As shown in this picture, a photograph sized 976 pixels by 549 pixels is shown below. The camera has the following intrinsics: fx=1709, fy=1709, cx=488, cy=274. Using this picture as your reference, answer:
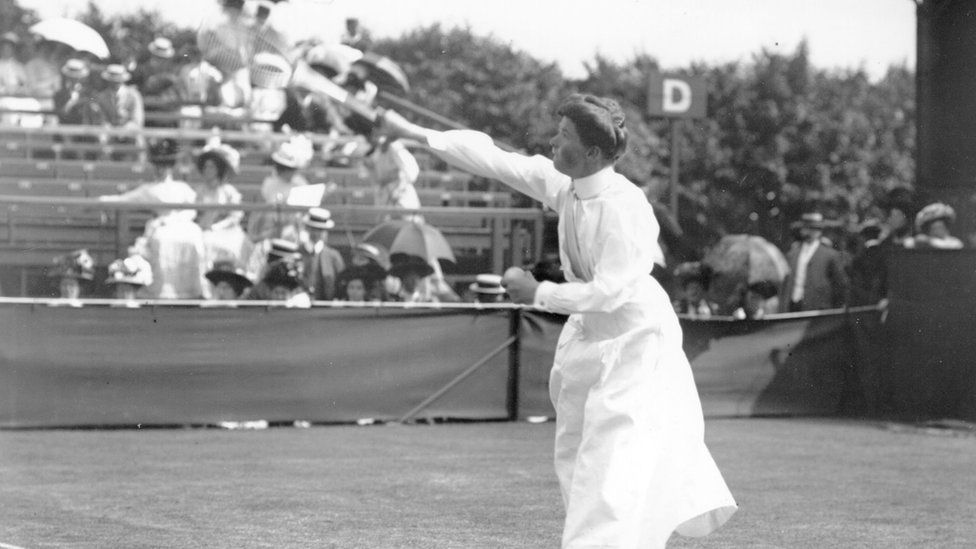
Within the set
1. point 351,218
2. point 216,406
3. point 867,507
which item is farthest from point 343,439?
point 351,218

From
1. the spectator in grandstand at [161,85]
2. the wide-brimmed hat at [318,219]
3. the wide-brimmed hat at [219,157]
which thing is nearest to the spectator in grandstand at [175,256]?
the wide-brimmed hat at [318,219]

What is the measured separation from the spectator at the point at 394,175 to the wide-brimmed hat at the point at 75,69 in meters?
3.80

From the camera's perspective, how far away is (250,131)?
21.6m

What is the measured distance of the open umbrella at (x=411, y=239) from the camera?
15.9m

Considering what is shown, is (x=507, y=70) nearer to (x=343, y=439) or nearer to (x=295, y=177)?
(x=295, y=177)

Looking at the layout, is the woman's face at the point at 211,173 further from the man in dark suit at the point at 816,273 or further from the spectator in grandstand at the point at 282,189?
the man in dark suit at the point at 816,273

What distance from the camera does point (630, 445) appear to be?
224 inches

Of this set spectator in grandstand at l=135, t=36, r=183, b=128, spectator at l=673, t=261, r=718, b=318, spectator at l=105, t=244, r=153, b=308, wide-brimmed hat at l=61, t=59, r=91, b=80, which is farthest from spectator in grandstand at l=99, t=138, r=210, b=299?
spectator in grandstand at l=135, t=36, r=183, b=128

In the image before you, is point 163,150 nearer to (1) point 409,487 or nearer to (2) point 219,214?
(2) point 219,214

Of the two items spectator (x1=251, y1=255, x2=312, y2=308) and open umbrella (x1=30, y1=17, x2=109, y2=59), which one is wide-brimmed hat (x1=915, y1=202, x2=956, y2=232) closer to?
spectator (x1=251, y1=255, x2=312, y2=308)

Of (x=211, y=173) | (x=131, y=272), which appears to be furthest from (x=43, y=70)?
(x=131, y=272)

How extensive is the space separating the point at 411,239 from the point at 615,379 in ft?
33.9

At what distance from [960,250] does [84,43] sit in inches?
415

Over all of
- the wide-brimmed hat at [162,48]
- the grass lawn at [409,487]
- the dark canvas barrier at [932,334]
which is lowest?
the grass lawn at [409,487]
